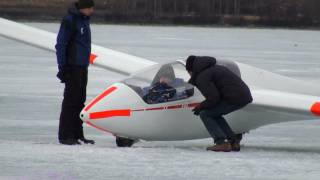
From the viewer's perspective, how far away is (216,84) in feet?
33.8

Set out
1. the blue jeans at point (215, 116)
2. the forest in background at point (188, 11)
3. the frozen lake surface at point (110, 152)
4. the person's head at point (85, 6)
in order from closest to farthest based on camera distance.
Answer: the frozen lake surface at point (110, 152) < the blue jeans at point (215, 116) < the person's head at point (85, 6) < the forest in background at point (188, 11)

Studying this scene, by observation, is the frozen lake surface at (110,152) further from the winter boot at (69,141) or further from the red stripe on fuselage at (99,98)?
the red stripe on fuselage at (99,98)

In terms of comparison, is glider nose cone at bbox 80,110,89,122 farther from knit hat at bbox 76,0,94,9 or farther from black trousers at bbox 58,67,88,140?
knit hat at bbox 76,0,94,9

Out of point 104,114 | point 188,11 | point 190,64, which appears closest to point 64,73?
point 104,114

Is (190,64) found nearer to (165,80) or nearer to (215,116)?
(165,80)

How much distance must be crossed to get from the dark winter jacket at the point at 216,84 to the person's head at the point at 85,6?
1.25 m

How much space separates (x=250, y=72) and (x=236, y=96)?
100 centimetres

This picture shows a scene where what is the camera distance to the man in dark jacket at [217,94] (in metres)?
10.2

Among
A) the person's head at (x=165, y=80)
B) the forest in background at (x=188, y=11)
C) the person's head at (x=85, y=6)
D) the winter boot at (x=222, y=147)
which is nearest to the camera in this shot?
the winter boot at (x=222, y=147)

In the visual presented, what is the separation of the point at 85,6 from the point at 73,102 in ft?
3.49

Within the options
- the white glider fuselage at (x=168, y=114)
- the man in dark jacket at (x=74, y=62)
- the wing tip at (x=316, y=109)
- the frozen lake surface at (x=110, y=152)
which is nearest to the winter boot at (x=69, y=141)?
the man in dark jacket at (x=74, y=62)

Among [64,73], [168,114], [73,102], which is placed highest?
[64,73]

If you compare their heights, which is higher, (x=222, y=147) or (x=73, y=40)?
(x=73, y=40)

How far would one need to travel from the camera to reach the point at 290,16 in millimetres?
75375
